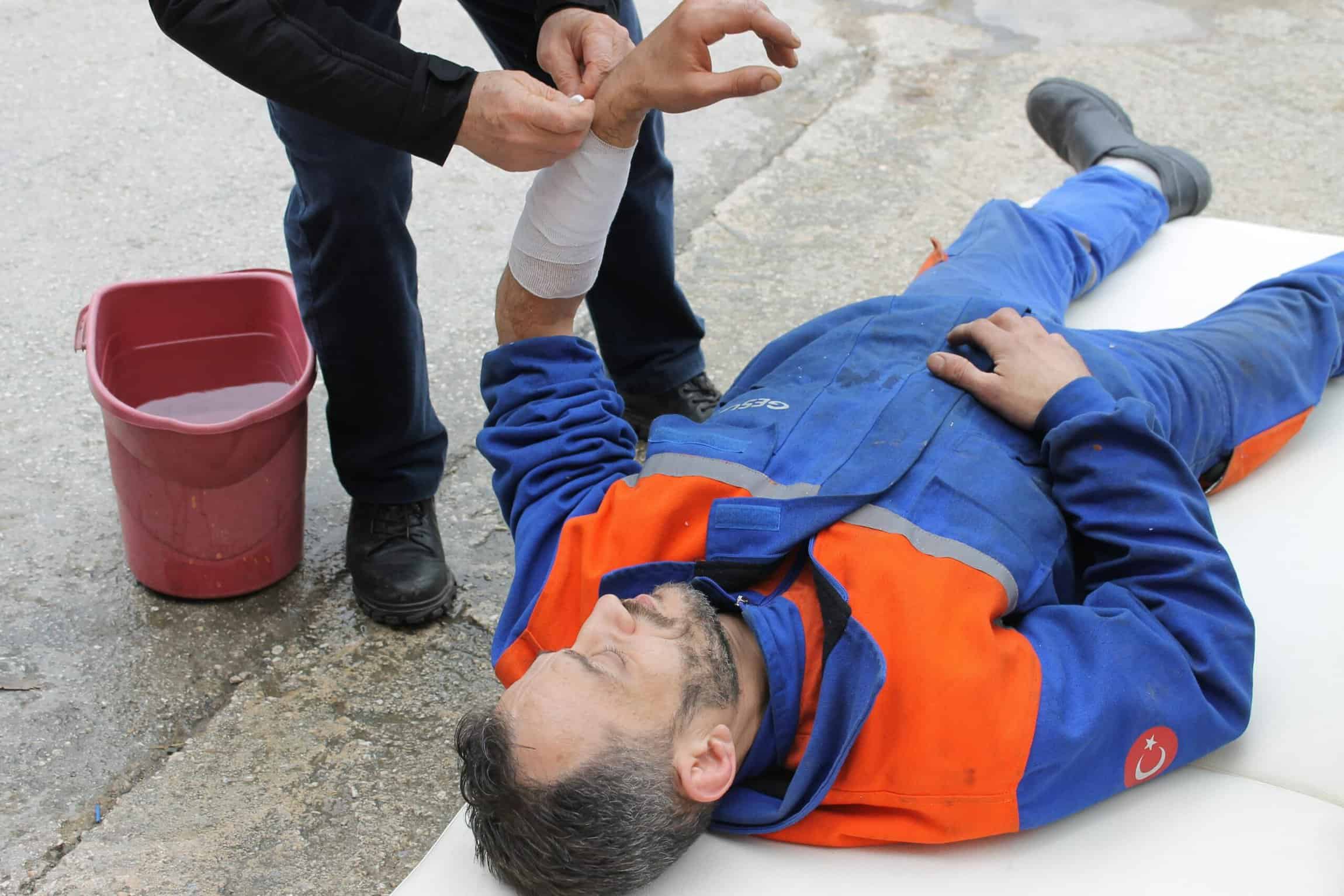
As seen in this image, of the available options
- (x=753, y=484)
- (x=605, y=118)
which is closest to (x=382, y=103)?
(x=605, y=118)

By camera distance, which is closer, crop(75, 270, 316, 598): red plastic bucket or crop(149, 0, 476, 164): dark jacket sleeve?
crop(149, 0, 476, 164): dark jacket sleeve

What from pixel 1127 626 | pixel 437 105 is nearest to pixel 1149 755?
pixel 1127 626

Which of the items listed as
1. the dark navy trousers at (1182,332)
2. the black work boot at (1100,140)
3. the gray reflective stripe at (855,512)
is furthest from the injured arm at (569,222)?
the black work boot at (1100,140)

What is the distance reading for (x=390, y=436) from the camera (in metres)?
2.01

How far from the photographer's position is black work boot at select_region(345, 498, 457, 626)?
203 cm

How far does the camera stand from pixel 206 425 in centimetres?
177

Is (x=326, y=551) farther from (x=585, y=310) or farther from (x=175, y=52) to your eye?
(x=175, y=52)

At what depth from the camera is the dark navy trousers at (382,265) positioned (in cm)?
174

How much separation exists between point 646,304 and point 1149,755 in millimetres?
1366

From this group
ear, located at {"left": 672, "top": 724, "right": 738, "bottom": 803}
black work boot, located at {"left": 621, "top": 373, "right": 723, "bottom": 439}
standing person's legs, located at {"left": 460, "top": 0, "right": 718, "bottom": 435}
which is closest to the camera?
ear, located at {"left": 672, "top": 724, "right": 738, "bottom": 803}

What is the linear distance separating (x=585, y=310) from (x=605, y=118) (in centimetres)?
138

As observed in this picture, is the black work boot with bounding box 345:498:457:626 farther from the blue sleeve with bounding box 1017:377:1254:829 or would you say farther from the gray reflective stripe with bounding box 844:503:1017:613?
the blue sleeve with bounding box 1017:377:1254:829

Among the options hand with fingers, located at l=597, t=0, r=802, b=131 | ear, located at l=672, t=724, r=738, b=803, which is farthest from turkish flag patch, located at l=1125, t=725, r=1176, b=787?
hand with fingers, located at l=597, t=0, r=802, b=131

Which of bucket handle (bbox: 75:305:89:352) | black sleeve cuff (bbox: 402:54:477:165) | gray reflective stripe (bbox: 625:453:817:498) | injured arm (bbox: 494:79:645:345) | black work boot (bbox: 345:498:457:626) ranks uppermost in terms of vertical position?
black sleeve cuff (bbox: 402:54:477:165)
